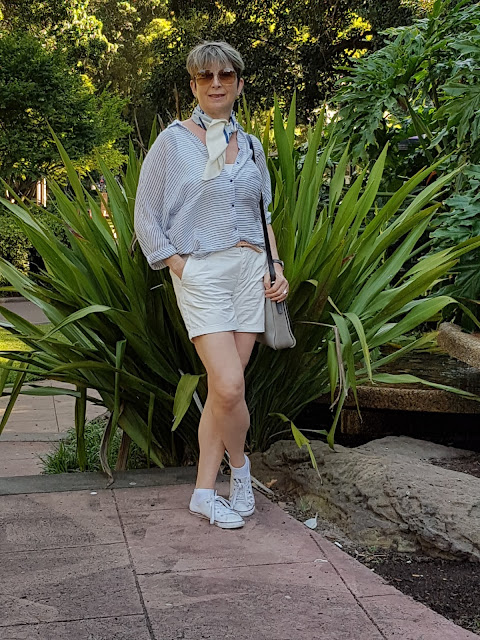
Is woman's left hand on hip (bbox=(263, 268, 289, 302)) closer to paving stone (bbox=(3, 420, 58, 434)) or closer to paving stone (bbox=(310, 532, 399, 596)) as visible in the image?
paving stone (bbox=(310, 532, 399, 596))

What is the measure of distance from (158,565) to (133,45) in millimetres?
31799

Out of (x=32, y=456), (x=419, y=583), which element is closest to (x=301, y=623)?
(x=419, y=583)

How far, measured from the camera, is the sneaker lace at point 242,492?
3549mm

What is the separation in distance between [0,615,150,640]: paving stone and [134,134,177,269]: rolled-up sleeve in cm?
139

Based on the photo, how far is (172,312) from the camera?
395 centimetres

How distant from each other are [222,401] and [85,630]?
3.61 feet

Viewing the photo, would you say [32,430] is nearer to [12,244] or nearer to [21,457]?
[21,457]

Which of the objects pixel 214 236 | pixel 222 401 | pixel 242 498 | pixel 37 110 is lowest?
pixel 242 498

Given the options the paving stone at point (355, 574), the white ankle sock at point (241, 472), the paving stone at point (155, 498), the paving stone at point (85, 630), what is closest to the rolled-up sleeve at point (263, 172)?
the white ankle sock at point (241, 472)

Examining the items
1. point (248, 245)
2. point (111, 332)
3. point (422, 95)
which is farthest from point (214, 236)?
point (422, 95)

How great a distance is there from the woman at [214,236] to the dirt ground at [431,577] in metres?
0.49

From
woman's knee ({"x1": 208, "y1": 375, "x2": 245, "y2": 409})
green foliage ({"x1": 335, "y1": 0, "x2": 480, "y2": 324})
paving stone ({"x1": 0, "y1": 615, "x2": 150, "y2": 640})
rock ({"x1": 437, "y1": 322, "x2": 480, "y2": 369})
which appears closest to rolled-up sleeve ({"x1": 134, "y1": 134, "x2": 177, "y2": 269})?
woman's knee ({"x1": 208, "y1": 375, "x2": 245, "y2": 409})

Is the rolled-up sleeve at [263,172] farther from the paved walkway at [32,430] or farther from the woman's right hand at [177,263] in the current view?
the paved walkway at [32,430]

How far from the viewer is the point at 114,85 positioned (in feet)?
109
